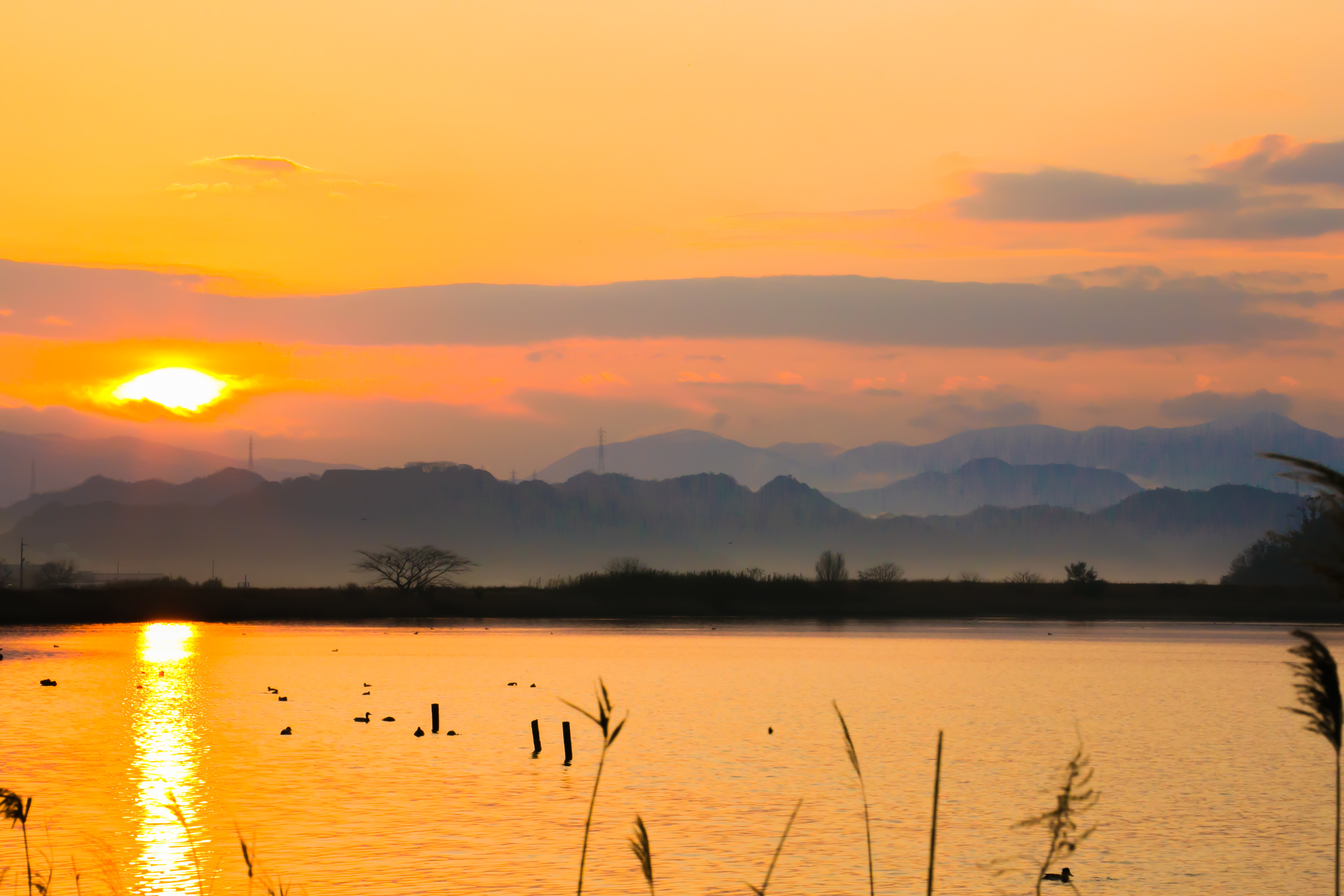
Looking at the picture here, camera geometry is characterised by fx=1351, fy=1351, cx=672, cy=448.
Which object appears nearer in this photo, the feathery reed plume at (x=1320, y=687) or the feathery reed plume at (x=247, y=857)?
the feathery reed plume at (x=1320, y=687)

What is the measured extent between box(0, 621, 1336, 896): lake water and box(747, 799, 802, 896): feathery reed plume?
Answer: 1.68 feet

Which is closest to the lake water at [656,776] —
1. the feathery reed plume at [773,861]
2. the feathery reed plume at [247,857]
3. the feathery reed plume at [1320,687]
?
the feathery reed plume at [773,861]

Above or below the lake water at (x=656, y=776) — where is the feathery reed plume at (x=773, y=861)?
above

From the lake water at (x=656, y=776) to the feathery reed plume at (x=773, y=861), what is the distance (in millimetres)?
513

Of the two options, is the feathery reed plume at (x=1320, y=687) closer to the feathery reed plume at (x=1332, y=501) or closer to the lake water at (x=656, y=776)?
the feathery reed plume at (x=1332, y=501)

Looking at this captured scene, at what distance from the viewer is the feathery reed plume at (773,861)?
1307 centimetres

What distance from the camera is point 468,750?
53750 millimetres

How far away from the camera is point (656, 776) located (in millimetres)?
47156

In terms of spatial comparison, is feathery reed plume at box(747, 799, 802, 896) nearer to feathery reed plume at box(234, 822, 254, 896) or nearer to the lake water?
the lake water

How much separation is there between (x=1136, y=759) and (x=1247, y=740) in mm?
9221

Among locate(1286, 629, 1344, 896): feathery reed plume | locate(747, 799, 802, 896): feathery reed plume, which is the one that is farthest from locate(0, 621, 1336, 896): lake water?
locate(1286, 629, 1344, 896): feathery reed plume

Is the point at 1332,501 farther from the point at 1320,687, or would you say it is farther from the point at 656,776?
the point at 656,776

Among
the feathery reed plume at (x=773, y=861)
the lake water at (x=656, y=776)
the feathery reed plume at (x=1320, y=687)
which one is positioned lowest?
→ the lake water at (x=656, y=776)

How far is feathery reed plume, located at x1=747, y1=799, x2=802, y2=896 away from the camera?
13070 mm
